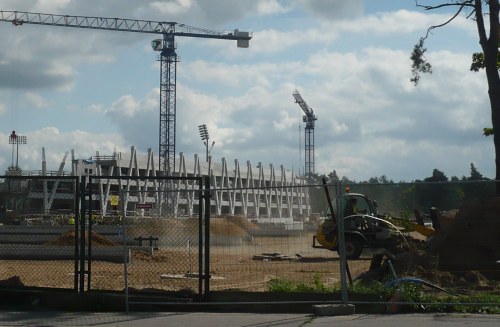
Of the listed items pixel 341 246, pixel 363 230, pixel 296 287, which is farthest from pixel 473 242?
pixel 363 230

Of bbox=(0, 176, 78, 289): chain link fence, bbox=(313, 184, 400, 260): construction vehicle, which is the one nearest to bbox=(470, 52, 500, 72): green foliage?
bbox=(313, 184, 400, 260): construction vehicle

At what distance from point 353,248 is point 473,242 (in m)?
9.58

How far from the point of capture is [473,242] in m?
14.6

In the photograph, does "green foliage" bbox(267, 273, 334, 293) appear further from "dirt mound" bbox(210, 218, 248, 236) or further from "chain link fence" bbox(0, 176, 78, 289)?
"chain link fence" bbox(0, 176, 78, 289)

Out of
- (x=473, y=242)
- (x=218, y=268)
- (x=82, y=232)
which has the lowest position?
(x=218, y=268)

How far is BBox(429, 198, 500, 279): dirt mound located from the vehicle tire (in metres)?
6.95

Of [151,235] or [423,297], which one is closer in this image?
[423,297]

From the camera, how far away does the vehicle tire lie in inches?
915

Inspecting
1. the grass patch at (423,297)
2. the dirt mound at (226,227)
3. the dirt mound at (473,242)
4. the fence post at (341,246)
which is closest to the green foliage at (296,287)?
the grass patch at (423,297)

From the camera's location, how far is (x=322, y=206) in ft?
59.3

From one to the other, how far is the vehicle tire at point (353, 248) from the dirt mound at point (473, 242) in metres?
6.95

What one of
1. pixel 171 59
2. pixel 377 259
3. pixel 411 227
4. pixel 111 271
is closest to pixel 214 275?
pixel 111 271

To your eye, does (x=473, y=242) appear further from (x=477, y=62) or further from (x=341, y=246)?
(x=477, y=62)

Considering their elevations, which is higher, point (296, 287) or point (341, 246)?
point (341, 246)
